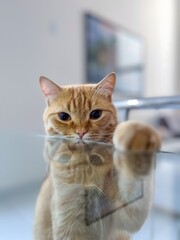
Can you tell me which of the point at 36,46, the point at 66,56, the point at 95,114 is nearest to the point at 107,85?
the point at 95,114

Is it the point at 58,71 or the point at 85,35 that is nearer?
the point at 58,71

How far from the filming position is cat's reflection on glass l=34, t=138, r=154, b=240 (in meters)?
0.42

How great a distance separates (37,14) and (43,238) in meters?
1.93

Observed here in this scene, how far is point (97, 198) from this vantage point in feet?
1.44

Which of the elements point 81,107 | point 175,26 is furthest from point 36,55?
point 175,26

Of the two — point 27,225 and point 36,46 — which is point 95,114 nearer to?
point 27,225

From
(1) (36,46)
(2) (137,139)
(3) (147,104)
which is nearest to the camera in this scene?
(2) (137,139)

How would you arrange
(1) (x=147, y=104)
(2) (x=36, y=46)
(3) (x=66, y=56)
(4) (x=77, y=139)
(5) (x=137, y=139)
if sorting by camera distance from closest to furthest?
(5) (x=137, y=139) → (4) (x=77, y=139) → (1) (x=147, y=104) → (2) (x=36, y=46) → (3) (x=66, y=56)

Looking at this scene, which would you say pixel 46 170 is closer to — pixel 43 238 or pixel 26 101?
pixel 43 238

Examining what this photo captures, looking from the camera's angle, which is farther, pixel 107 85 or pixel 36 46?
pixel 36 46

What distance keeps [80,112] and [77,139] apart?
6 cm

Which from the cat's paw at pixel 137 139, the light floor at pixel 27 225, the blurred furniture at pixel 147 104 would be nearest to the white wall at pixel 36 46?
the blurred furniture at pixel 147 104

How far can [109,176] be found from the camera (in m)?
0.43

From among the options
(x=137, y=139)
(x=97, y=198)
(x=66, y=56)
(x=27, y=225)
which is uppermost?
(x=66, y=56)
